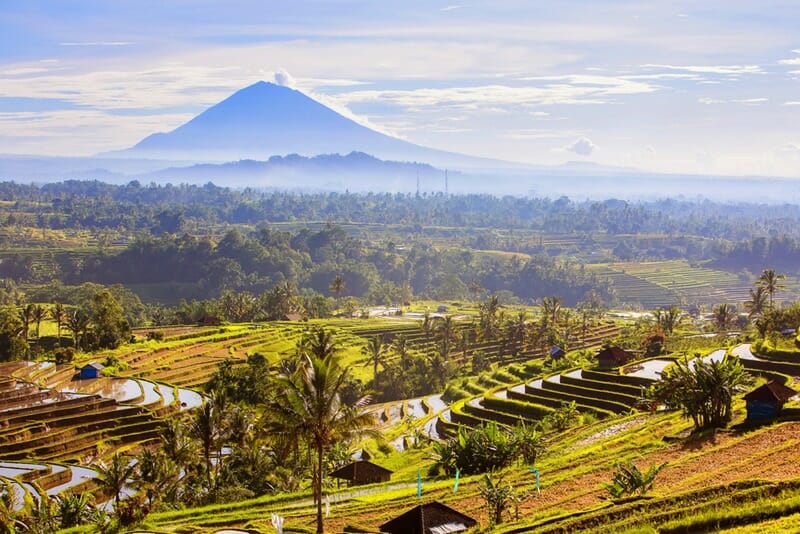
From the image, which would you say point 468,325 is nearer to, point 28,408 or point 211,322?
point 211,322

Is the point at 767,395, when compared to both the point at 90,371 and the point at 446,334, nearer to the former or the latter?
the point at 90,371

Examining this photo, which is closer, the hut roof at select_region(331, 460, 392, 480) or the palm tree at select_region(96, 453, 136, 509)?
the palm tree at select_region(96, 453, 136, 509)

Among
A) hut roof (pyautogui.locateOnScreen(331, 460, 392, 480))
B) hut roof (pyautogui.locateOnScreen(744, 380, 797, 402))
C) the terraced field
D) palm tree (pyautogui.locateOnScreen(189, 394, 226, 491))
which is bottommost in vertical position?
the terraced field

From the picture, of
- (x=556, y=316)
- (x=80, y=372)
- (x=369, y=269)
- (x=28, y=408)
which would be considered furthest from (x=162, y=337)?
(x=369, y=269)

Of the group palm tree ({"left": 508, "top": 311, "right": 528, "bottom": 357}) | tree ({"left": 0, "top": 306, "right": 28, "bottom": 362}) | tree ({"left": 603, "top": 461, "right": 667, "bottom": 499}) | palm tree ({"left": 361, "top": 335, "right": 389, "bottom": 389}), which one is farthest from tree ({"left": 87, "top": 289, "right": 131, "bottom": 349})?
tree ({"left": 603, "top": 461, "right": 667, "bottom": 499})

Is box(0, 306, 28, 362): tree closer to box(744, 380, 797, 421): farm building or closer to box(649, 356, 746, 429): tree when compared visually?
box(649, 356, 746, 429): tree

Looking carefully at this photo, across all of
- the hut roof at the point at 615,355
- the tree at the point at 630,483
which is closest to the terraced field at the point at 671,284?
the hut roof at the point at 615,355

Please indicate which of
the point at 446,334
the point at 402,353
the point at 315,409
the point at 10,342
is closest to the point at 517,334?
the point at 446,334
